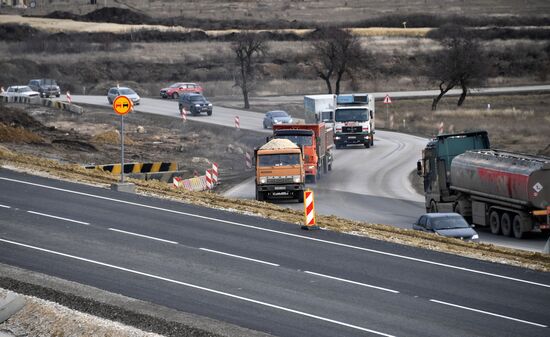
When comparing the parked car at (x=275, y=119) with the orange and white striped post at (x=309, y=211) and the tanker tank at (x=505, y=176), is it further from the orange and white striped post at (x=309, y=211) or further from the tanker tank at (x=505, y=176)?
the orange and white striped post at (x=309, y=211)

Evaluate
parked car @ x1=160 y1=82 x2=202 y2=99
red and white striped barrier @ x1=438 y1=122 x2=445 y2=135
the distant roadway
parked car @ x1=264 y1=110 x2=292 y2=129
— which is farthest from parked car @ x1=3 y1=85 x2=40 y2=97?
red and white striped barrier @ x1=438 y1=122 x2=445 y2=135

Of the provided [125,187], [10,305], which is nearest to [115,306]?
[10,305]

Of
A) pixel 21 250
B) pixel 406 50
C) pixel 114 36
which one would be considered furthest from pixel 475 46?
pixel 21 250

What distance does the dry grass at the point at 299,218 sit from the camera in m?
25.3

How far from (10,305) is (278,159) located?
85.6 feet

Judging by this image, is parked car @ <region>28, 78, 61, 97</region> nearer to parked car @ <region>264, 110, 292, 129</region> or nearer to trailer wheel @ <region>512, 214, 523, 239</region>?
parked car @ <region>264, 110, 292, 129</region>

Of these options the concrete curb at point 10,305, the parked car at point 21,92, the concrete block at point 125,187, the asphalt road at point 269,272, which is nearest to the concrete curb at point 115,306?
the asphalt road at point 269,272

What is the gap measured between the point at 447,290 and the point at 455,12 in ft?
475

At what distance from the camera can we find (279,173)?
43.7 metres

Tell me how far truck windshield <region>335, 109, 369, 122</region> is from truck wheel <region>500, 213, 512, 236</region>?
93.2ft

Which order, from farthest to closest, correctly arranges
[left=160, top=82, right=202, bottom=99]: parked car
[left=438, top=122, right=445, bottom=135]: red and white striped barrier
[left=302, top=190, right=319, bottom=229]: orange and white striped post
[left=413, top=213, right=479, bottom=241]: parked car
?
[left=160, top=82, right=202, bottom=99]: parked car → [left=438, top=122, right=445, bottom=135]: red and white striped barrier → [left=413, top=213, right=479, bottom=241]: parked car → [left=302, top=190, right=319, bottom=229]: orange and white striped post

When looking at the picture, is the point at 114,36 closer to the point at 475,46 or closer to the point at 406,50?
the point at 406,50

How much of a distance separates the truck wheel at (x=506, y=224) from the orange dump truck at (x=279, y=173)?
9933mm

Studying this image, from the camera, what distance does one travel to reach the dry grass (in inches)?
997
